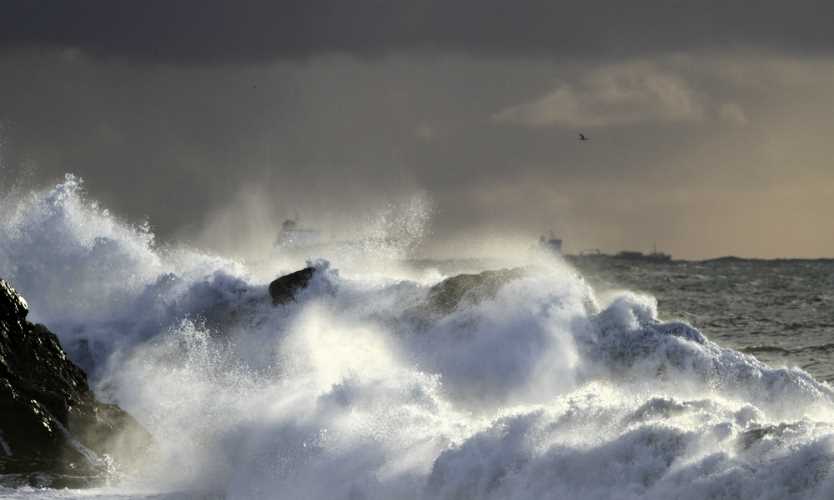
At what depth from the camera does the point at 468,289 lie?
26469mm

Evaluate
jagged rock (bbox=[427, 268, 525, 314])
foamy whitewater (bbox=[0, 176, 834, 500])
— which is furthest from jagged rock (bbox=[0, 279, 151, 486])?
jagged rock (bbox=[427, 268, 525, 314])

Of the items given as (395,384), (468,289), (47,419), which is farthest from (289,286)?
(47,419)

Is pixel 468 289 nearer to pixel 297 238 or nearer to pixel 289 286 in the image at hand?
pixel 289 286

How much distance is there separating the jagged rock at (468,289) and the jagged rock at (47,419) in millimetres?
7424

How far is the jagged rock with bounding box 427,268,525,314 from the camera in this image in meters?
26.1

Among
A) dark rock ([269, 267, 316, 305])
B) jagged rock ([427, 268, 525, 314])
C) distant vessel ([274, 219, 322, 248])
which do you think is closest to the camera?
jagged rock ([427, 268, 525, 314])

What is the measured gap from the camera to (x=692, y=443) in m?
15.0

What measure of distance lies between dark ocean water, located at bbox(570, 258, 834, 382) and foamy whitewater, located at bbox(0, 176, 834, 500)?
594 centimetres

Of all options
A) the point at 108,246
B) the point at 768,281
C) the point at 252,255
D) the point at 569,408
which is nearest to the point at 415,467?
the point at 569,408

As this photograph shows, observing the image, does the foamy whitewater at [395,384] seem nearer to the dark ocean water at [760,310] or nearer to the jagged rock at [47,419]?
the jagged rock at [47,419]

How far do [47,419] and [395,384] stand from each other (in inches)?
218

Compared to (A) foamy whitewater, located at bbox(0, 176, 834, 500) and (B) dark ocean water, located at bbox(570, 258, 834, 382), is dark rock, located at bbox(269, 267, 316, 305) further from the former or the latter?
(B) dark ocean water, located at bbox(570, 258, 834, 382)

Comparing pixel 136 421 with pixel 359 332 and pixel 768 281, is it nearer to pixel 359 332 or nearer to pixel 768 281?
pixel 359 332

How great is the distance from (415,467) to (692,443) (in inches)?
154
